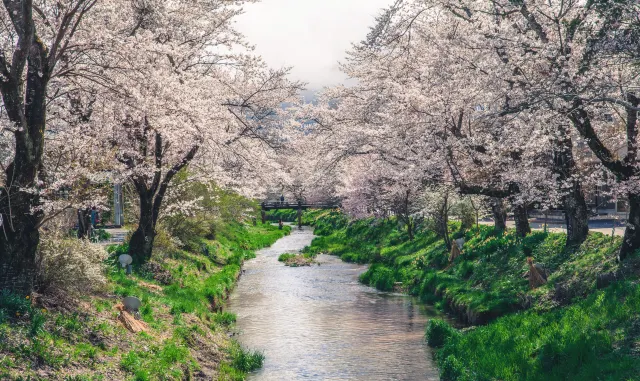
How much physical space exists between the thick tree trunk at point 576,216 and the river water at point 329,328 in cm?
521

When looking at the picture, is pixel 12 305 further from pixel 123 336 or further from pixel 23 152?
pixel 23 152

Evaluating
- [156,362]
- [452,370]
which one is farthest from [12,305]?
[452,370]

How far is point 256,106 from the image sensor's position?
80.8ft

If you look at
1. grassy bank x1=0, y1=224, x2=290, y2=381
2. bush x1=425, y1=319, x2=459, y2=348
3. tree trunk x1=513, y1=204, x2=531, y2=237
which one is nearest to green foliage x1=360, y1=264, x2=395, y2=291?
tree trunk x1=513, y1=204, x2=531, y2=237

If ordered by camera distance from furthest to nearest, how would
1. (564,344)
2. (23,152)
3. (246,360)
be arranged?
(246,360) → (564,344) → (23,152)

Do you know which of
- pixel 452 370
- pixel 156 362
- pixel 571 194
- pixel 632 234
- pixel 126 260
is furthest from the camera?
pixel 571 194

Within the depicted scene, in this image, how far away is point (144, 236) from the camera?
21000 mm

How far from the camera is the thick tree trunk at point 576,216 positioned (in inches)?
727

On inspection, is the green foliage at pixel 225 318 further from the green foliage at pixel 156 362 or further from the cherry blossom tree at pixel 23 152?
the cherry blossom tree at pixel 23 152

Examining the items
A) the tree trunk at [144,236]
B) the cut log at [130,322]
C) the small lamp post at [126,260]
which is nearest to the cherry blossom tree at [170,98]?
the tree trunk at [144,236]

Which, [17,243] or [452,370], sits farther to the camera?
[452,370]

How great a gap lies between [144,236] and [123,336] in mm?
9310

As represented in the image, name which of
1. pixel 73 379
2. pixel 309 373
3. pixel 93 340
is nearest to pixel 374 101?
pixel 309 373

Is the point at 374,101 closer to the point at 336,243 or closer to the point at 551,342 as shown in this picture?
the point at 551,342
